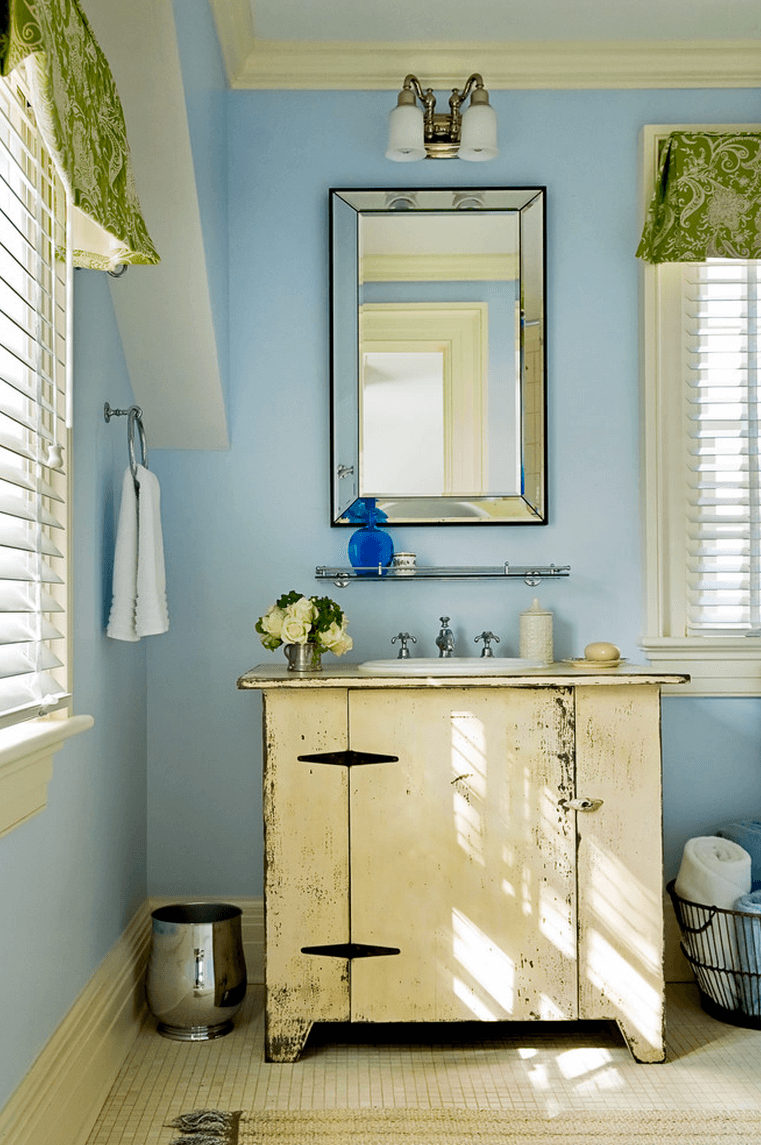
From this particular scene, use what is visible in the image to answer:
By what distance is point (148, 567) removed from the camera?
234 cm

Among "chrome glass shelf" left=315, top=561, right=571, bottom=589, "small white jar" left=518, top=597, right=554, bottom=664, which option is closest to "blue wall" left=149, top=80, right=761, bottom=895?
"chrome glass shelf" left=315, top=561, right=571, bottom=589

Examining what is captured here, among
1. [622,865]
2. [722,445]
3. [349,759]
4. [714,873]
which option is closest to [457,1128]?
[622,865]

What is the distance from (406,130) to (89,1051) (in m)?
2.16

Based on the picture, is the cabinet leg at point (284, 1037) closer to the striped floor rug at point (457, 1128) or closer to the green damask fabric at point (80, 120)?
the striped floor rug at point (457, 1128)

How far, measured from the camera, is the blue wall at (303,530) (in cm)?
283

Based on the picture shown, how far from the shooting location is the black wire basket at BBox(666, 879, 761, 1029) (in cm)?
240

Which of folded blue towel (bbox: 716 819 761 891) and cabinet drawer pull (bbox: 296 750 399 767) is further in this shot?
folded blue towel (bbox: 716 819 761 891)

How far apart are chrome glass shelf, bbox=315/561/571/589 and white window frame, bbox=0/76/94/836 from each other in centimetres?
Result: 98

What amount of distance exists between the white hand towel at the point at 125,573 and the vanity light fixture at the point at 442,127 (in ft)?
3.60

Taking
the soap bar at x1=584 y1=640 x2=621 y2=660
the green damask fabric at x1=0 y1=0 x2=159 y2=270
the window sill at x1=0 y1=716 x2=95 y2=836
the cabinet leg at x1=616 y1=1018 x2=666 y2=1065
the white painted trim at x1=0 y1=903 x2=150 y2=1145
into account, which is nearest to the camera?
the green damask fabric at x1=0 y1=0 x2=159 y2=270

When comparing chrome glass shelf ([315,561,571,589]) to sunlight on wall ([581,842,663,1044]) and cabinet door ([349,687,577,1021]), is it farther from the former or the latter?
sunlight on wall ([581,842,663,1044])

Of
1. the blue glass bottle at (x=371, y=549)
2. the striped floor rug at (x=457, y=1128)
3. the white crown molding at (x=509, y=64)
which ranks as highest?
the white crown molding at (x=509, y=64)

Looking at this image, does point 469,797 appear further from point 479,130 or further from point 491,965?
point 479,130

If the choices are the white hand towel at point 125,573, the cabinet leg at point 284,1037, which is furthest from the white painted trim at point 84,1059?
the white hand towel at point 125,573
